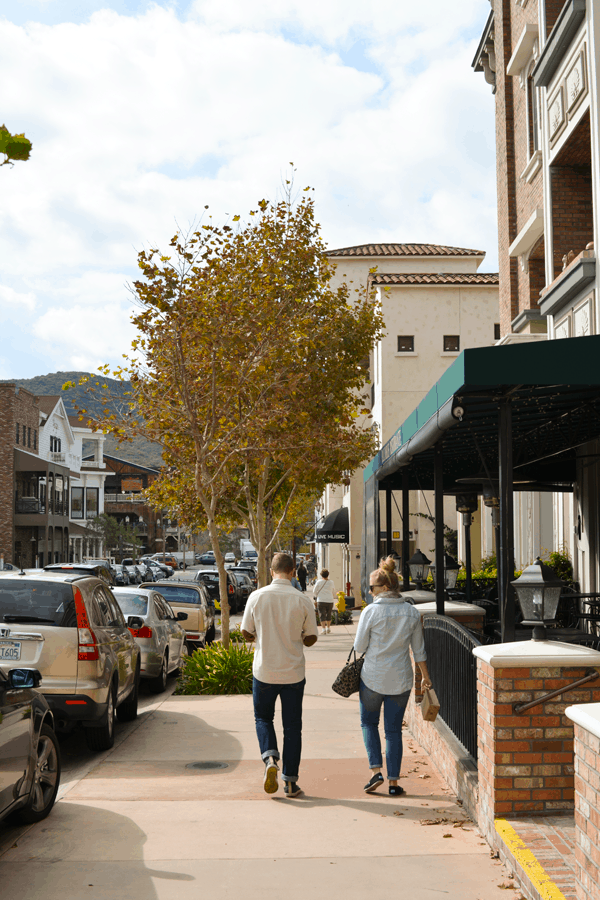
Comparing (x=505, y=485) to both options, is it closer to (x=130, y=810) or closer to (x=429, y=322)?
(x=130, y=810)

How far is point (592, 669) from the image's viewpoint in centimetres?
541

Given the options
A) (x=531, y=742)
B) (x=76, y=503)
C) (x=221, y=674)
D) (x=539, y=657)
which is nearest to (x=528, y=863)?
(x=531, y=742)

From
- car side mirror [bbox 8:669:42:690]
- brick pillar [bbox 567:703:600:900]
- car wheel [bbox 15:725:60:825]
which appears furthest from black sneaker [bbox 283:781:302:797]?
brick pillar [bbox 567:703:600:900]

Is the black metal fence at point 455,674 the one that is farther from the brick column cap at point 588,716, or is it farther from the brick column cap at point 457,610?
the brick column cap at point 588,716

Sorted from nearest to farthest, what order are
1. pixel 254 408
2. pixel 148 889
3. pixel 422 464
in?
pixel 148 889
pixel 422 464
pixel 254 408

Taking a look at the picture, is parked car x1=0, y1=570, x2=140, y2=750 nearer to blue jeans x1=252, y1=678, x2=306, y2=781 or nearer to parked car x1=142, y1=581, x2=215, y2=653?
blue jeans x1=252, y1=678, x2=306, y2=781

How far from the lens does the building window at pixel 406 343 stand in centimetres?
3341

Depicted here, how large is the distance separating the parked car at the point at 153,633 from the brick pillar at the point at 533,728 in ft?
25.4

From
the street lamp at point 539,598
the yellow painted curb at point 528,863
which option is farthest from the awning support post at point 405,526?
the yellow painted curb at point 528,863

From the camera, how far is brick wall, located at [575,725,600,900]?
150 inches

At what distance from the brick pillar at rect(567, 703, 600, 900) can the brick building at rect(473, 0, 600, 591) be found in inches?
280

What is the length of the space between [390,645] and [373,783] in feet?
3.48

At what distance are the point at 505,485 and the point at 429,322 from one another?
2778 cm

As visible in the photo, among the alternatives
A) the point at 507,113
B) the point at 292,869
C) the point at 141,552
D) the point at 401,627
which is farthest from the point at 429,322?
the point at 141,552
